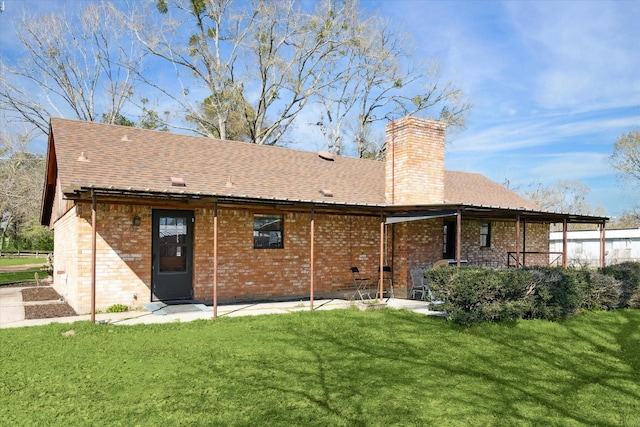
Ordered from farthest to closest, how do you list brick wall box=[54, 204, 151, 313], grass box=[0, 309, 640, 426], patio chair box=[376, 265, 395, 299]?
patio chair box=[376, 265, 395, 299] → brick wall box=[54, 204, 151, 313] → grass box=[0, 309, 640, 426]

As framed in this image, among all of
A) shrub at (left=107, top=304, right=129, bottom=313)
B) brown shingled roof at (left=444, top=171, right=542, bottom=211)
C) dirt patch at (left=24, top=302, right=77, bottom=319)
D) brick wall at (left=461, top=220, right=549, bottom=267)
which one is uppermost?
brown shingled roof at (left=444, top=171, right=542, bottom=211)

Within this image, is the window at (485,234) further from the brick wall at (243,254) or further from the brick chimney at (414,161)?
the brick chimney at (414,161)

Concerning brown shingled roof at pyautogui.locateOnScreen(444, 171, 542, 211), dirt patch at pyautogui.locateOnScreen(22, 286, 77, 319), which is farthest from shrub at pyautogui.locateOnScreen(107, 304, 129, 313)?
brown shingled roof at pyautogui.locateOnScreen(444, 171, 542, 211)

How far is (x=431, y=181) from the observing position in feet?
46.1

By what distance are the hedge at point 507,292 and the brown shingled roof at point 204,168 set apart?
326 cm

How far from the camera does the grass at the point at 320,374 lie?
14.3ft

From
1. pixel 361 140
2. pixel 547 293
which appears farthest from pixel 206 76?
pixel 547 293

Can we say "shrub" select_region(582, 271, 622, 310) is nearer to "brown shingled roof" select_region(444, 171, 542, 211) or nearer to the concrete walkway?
the concrete walkway

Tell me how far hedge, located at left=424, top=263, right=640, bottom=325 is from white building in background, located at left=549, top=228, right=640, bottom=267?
59.4 ft

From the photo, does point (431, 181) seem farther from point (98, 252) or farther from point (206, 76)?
point (206, 76)

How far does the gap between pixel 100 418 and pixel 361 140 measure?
1191 inches

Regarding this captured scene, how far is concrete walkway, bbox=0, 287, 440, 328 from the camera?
→ 8664mm

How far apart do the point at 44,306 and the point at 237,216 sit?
5.10 meters

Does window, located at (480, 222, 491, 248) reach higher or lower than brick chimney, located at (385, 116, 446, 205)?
lower
